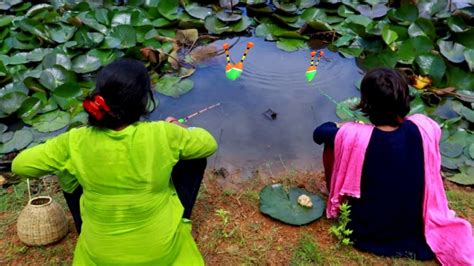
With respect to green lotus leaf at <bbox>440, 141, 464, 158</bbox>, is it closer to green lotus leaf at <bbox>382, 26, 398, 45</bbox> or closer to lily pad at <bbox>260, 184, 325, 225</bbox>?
lily pad at <bbox>260, 184, 325, 225</bbox>

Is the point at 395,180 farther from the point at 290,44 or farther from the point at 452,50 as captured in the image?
the point at 290,44

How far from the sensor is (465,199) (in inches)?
119

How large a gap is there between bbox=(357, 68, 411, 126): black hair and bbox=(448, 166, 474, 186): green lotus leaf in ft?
Result: 3.52

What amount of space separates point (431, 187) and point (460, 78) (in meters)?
1.99

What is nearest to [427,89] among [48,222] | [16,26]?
[48,222]

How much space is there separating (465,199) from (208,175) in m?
1.64

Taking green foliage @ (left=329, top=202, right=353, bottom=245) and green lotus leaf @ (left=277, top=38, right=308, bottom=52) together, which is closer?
green foliage @ (left=329, top=202, right=353, bottom=245)

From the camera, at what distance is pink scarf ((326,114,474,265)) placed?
2.42 m

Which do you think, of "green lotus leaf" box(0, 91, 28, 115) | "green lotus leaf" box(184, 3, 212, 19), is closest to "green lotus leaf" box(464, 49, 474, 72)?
"green lotus leaf" box(184, 3, 212, 19)

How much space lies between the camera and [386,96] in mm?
2336

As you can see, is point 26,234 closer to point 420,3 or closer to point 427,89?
point 427,89

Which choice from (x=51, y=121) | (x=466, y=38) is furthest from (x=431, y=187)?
(x=51, y=121)

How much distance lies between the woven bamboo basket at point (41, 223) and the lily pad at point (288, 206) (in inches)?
44.9

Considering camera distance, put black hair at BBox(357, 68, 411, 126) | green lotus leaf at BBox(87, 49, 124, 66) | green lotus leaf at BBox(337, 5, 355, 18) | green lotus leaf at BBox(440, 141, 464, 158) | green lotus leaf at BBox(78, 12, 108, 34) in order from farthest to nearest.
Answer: green lotus leaf at BBox(337, 5, 355, 18), green lotus leaf at BBox(78, 12, 108, 34), green lotus leaf at BBox(87, 49, 124, 66), green lotus leaf at BBox(440, 141, 464, 158), black hair at BBox(357, 68, 411, 126)
